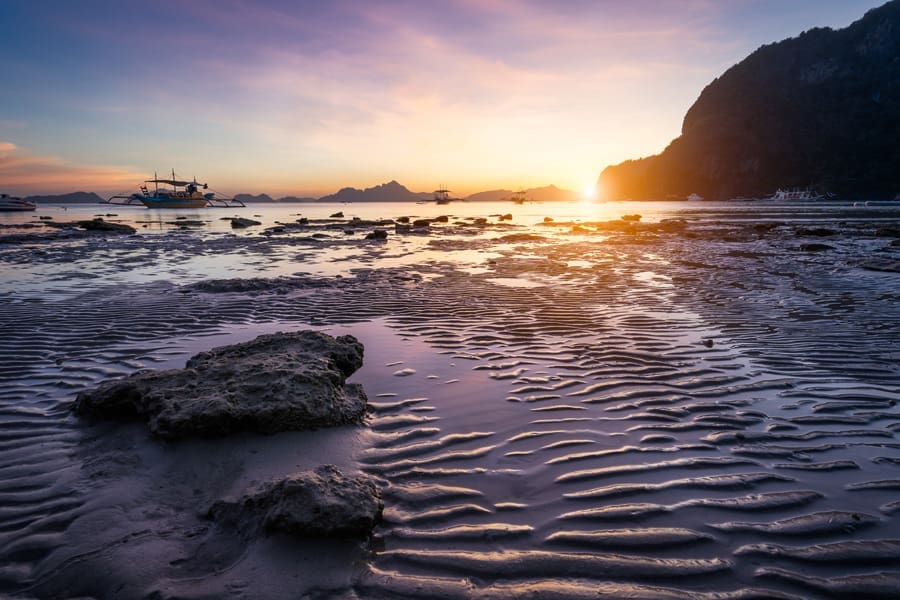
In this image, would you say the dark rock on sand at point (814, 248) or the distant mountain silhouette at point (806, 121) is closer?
the dark rock on sand at point (814, 248)

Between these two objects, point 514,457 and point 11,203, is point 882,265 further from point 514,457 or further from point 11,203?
point 11,203

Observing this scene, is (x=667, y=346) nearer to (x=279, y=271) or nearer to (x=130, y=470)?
(x=130, y=470)

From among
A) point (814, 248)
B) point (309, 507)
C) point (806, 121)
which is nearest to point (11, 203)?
point (309, 507)

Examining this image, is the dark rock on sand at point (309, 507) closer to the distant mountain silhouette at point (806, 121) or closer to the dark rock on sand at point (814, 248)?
the dark rock on sand at point (814, 248)

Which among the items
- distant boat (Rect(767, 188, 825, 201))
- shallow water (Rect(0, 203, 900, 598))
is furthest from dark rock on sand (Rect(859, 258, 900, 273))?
distant boat (Rect(767, 188, 825, 201))

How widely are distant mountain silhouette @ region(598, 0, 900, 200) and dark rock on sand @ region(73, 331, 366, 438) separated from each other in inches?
6323

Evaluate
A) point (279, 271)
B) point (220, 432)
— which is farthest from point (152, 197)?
point (220, 432)

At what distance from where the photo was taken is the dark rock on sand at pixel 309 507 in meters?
2.80

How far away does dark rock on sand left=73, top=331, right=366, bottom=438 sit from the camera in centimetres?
414

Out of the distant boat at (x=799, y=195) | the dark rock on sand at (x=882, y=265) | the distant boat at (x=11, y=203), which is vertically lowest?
the dark rock on sand at (x=882, y=265)

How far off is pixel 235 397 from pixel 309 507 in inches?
78.1

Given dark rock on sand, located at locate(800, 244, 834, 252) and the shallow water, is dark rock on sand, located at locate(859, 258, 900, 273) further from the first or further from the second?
the shallow water

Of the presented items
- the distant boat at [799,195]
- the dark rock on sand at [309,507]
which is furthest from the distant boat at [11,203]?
the distant boat at [799,195]

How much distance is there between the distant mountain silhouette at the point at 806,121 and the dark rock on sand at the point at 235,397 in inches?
6323
